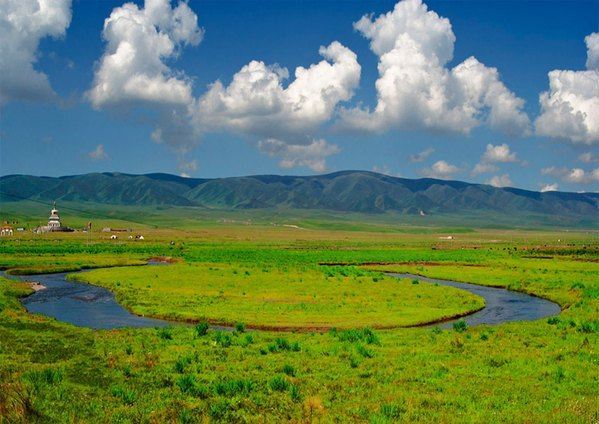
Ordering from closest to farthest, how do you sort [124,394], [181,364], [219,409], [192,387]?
1. [219,409]
2. [124,394]
3. [192,387]
4. [181,364]

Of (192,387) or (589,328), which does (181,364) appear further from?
(589,328)

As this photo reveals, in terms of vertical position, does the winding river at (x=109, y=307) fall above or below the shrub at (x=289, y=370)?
below

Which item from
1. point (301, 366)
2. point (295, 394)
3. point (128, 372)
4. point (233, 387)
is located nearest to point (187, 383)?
point (233, 387)

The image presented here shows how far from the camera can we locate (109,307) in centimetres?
4925

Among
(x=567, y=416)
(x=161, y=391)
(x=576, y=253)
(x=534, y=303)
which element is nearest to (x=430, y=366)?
(x=567, y=416)

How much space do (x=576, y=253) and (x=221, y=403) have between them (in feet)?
427

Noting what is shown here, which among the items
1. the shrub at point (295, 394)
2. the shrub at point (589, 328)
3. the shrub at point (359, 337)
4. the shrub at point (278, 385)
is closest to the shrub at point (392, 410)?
the shrub at point (295, 394)

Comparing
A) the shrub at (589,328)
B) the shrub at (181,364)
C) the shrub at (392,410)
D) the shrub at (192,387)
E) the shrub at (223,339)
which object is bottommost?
the shrub at (223,339)

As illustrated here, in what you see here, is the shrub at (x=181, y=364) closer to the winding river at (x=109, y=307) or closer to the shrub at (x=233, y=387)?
the shrub at (x=233, y=387)

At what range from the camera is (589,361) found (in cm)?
2739

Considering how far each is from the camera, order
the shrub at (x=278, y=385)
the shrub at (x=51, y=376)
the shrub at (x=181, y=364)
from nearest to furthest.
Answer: the shrub at (x=278, y=385) < the shrub at (x=51, y=376) < the shrub at (x=181, y=364)

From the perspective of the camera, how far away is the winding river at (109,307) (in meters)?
42.4

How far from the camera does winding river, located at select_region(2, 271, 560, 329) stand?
42406 mm

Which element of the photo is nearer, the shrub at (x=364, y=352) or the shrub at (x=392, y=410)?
the shrub at (x=392, y=410)
